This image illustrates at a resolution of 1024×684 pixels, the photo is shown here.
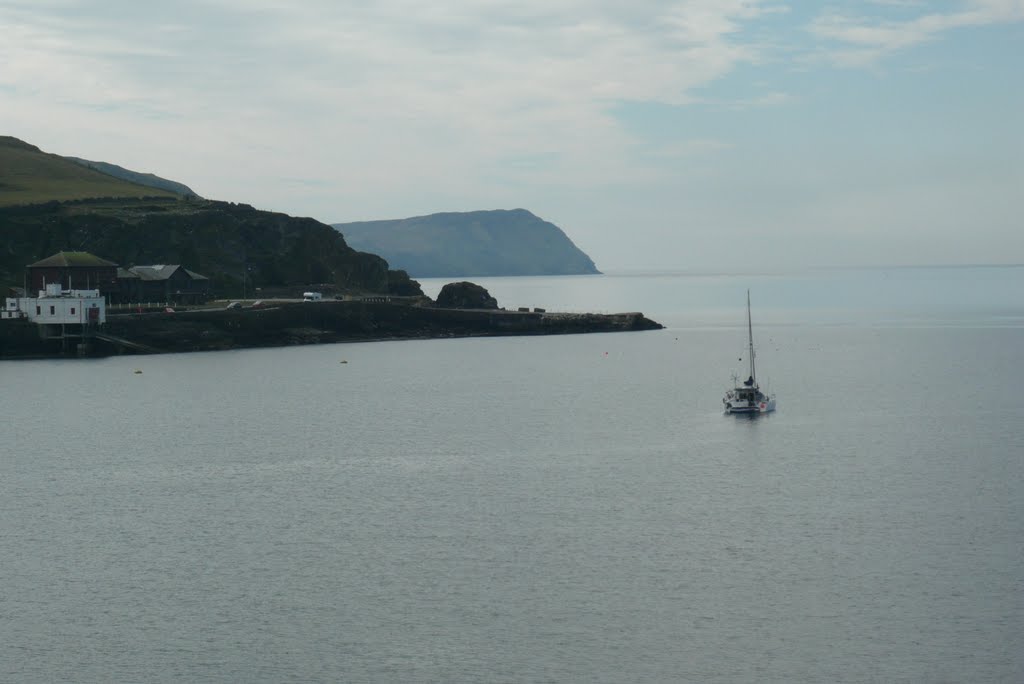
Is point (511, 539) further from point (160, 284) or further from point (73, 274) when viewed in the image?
point (160, 284)

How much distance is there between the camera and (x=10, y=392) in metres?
118

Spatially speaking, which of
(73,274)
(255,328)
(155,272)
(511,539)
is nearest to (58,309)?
(73,274)

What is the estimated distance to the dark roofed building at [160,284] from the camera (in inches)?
7219

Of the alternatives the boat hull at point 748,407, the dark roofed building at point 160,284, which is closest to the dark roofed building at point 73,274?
the dark roofed building at point 160,284

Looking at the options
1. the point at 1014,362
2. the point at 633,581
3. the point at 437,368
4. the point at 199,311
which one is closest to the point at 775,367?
the point at 1014,362

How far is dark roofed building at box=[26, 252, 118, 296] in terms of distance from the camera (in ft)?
577

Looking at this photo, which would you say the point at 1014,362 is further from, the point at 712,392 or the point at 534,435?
the point at 534,435

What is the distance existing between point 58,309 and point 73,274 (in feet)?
71.5

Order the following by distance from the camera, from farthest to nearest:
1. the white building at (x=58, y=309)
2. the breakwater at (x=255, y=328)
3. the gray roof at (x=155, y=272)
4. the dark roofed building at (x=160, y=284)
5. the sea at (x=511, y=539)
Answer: the gray roof at (x=155, y=272) < the dark roofed building at (x=160, y=284) < the breakwater at (x=255, y=328) < the white building at (x=58, y=309) < the sea at (x=511, y=539)

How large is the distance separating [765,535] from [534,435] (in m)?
35.3

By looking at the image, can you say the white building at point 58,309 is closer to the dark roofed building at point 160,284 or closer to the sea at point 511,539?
the dark roofed building at point 160,284

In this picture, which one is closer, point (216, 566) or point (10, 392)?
point (216, 566)

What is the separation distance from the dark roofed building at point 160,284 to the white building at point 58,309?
2141 cm

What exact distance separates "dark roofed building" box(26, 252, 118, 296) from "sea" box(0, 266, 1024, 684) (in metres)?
67.1
